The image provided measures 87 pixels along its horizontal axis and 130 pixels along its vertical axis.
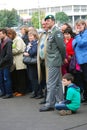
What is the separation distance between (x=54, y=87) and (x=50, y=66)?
410mm

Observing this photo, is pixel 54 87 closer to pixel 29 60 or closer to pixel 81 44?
pixel 81 44

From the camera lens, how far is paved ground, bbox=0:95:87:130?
20.7ft

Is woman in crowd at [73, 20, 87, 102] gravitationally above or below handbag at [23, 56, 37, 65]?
above

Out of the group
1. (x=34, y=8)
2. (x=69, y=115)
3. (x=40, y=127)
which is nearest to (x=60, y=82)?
(x=69, y=115)

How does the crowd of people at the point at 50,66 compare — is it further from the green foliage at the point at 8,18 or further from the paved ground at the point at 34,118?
the green foliage at the point at 8,18

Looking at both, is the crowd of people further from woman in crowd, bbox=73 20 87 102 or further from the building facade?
the building facade

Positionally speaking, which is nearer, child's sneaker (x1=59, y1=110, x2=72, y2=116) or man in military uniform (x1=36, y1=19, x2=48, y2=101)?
child's sneaker (x1=59, y1=110, x2=72, y2=116)

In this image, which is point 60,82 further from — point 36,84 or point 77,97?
point 36,84

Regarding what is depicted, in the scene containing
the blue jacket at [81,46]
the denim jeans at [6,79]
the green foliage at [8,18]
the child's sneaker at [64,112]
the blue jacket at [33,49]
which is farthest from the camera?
the green foliage at [8,18]

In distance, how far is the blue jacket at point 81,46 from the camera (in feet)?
24.5

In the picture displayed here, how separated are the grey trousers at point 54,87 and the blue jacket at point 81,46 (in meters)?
0.54

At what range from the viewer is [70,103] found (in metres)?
7.07

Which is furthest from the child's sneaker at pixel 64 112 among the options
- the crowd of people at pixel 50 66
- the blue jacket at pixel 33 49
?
the blue jacket at pixel 33 49

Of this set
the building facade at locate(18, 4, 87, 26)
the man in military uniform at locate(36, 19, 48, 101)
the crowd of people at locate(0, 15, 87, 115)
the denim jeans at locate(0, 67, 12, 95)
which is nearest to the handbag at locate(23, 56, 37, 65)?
the crowd of people at locate(0, 15, 87, 115)
